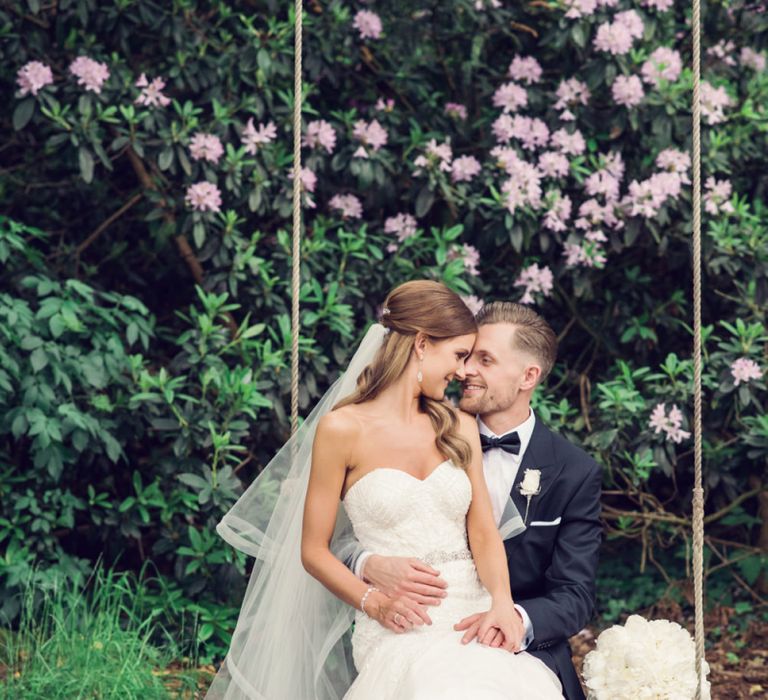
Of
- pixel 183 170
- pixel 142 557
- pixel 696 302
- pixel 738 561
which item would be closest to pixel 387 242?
pixel 183 170

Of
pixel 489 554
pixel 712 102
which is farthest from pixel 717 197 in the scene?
pixel 489 554

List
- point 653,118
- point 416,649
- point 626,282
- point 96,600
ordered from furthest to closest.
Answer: point 626,282 < point 653,118 < point 96,600 < point 416,649

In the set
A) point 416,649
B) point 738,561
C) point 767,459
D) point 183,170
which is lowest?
point 738,561

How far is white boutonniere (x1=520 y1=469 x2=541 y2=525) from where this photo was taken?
3.53 metres

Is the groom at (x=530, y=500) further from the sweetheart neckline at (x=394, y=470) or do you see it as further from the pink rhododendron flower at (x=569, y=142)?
the pink rhododendron flower at (x=569, y=142)

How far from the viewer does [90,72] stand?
5.18 meters

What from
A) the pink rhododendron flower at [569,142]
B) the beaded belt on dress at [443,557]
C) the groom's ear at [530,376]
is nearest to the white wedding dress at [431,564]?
the beaded belt on dress at [443,557]

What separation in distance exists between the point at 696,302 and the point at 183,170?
267cm

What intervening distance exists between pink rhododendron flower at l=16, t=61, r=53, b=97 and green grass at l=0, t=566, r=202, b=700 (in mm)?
1888

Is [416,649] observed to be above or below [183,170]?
below

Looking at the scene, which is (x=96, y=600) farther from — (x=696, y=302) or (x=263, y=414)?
(x=696, y=302)

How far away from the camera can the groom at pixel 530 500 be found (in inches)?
133

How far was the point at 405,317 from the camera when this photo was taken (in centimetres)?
344

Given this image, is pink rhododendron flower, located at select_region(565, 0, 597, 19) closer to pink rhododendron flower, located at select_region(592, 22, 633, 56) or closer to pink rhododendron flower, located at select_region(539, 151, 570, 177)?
pink rhododendron flower, located at select_region(592, 22, 633, 56)
